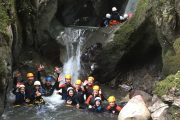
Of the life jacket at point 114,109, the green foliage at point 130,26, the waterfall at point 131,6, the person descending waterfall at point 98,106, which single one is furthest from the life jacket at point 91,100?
the waterfall at point 131,6

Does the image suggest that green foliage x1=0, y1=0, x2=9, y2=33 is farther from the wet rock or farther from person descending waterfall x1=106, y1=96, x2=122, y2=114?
the wet rock

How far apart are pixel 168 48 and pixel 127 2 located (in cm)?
773

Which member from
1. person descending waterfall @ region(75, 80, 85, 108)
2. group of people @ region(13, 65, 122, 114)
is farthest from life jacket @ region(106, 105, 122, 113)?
person descending waterfall @ region(75, 80, 85, 108)

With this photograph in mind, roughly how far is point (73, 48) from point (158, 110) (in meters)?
6.95

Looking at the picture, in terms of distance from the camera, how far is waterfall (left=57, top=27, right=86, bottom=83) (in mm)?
17297

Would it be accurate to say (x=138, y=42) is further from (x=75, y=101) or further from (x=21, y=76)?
(x=21, y=76)

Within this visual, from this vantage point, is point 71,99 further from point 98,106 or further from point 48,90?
point 48,90

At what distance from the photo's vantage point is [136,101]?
1241 cm

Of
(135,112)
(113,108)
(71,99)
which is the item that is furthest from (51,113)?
(135,112)

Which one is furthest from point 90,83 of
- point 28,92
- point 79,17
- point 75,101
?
point 79,17

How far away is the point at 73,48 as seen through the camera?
17.5 m

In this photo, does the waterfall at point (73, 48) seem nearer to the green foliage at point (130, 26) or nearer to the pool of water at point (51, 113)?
the green foliage at point (130, 26)

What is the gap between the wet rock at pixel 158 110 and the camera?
10.8 m

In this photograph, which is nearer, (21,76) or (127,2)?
(21,76)
